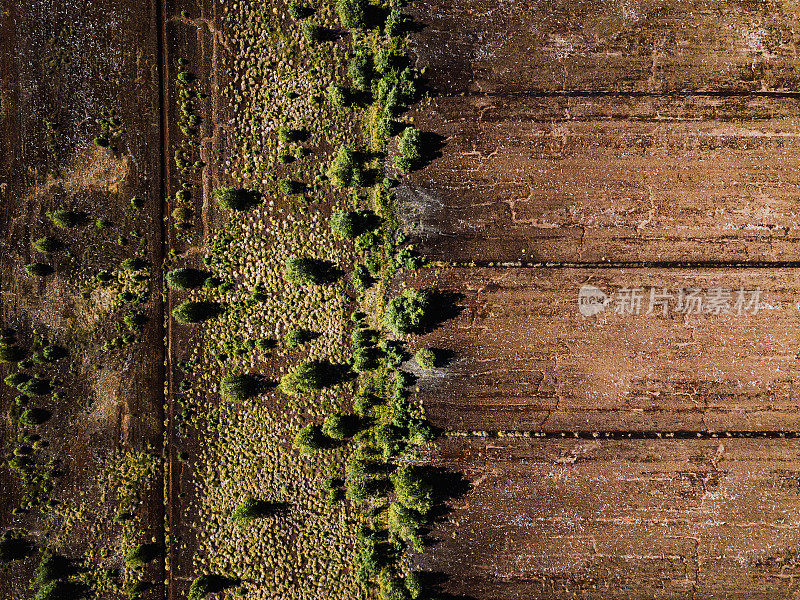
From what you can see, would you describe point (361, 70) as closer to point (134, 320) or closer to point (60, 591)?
point (134, 320)

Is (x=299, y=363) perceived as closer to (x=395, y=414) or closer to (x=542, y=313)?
(x=395, y=414)

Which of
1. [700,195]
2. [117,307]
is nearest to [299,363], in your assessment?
[117,307]

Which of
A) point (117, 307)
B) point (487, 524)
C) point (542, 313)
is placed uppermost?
point (117, 307)

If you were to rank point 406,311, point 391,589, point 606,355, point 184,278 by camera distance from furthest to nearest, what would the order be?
1. point 606,355
2. point 184,278
3. point 391,589
4. point 406,311

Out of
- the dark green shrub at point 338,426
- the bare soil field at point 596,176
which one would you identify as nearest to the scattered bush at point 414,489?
the dark green shrub at point 338,426

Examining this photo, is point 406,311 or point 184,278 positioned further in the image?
point 184,278

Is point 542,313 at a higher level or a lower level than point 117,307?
lower

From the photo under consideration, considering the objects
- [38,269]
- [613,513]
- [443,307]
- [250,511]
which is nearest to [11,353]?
[38,269]
